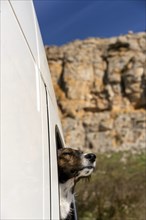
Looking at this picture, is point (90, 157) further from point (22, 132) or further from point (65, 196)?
point (22, 132)

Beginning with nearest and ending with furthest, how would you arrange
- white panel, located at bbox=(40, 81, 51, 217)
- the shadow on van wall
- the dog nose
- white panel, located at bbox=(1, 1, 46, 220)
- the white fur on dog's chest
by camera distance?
1. white panel, located at bbox=(1, 1, 46, 220)
2. white panel, located at bbox=(40, 81, 51, 217)
3. the white fur on dog's chest
4. the dog nose
5. the shadow on van wall

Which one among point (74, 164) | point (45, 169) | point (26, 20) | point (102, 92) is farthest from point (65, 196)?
point (102, 92)

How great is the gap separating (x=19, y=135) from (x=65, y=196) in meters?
1.48

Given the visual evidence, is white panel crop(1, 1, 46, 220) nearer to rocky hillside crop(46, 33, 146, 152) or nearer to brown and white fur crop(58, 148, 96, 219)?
brown and white fur crop(58, 148, 96, 219)

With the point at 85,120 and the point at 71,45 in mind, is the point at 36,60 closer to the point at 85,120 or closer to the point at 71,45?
the point at 85,120

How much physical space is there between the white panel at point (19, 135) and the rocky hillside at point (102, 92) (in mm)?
37681

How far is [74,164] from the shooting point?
3.17m

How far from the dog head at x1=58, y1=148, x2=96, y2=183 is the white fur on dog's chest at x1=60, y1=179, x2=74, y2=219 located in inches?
1.6

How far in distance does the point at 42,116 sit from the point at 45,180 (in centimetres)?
30

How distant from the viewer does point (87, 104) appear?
4441cm

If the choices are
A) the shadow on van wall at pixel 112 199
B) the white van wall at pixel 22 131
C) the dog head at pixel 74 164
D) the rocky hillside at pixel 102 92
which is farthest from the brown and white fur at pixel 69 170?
the rocky hillside at pixel 102 92

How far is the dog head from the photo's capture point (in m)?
2.99

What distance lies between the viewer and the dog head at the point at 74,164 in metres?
2.99

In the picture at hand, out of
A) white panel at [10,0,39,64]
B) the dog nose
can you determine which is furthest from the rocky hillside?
white panel at [10,0,39,64]
